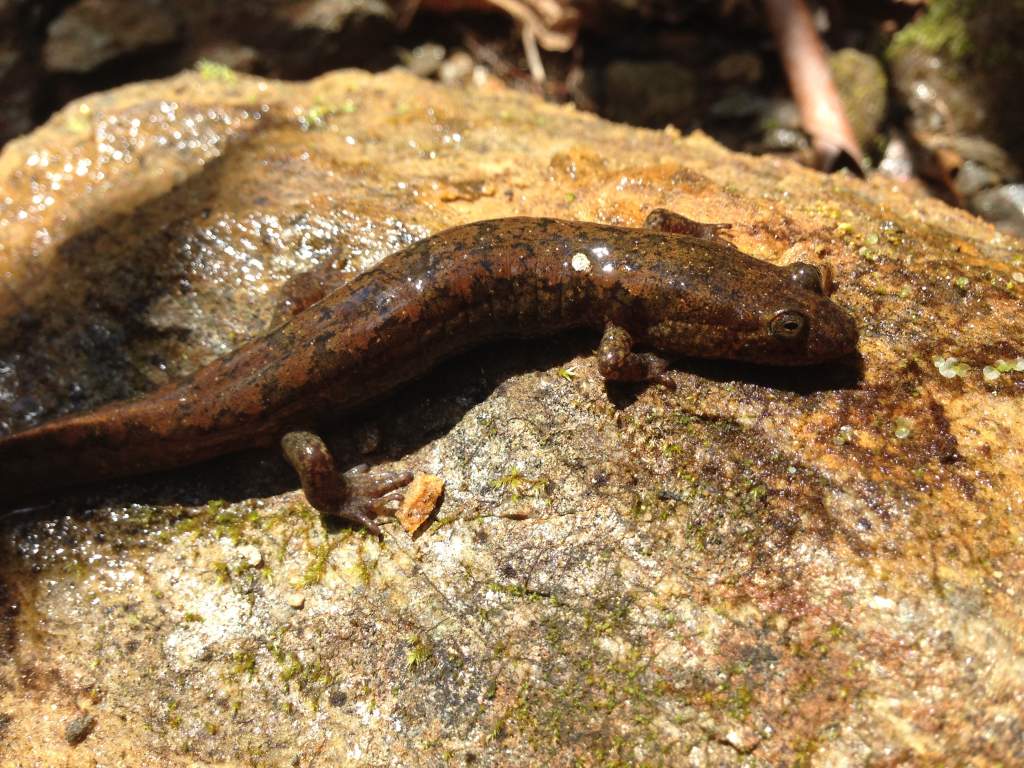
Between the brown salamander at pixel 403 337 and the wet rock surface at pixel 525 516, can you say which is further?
the brown salamander at pixel 403 337

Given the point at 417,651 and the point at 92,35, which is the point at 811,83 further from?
the point at 92,35

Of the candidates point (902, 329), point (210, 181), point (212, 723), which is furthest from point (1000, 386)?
point (210, 181)

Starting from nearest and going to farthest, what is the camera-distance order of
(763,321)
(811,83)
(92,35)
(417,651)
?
(417,651)
(763,321)
(811,83)
(92,35)

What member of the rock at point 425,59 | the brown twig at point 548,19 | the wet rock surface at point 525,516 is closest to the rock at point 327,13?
the rock at point 425,59

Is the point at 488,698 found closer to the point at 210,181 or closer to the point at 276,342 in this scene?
the point at 276,342

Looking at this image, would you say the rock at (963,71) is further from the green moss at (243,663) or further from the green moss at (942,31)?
the green moss at (243,663)

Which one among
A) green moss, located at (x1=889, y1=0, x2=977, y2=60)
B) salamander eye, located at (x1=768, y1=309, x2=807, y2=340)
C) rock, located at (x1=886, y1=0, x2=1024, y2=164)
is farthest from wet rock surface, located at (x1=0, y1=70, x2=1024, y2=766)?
green moss, located at (x1=889, y1=0, x2=977, y2=60)

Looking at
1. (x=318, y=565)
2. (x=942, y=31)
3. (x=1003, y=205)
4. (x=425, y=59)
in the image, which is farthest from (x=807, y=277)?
(x=425, y=59)
